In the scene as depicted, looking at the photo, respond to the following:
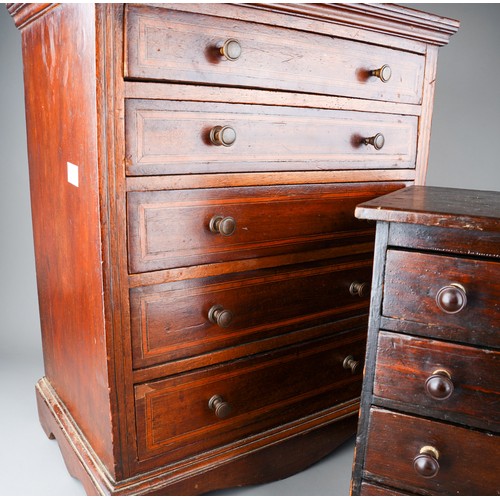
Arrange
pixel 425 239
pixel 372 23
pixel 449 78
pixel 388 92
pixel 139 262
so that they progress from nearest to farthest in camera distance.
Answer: pixel 425 239, pixel 139 262, pixel 372 23, pixel 388 92, pixel 449 78

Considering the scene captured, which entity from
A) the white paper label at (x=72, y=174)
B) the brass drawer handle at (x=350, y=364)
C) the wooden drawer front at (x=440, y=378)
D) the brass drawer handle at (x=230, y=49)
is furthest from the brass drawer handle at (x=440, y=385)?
the white paper label at (x=72, y=174)

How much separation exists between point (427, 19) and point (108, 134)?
40.7 inches

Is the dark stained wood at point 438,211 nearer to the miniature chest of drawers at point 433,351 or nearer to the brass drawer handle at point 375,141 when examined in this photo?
the miniature chest of drawers at point 433,351

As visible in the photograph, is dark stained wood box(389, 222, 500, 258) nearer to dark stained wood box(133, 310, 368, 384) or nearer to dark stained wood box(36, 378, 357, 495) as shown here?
dark stained wood box(133, 310, 368, 384)

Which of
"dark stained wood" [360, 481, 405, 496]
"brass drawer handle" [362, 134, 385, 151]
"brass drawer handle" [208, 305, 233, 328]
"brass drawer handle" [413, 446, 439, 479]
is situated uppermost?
"brass drawer handle" [362, 134, 385, 151]

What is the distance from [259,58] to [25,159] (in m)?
1.46

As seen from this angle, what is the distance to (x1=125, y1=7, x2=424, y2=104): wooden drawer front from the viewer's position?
4.11 feet

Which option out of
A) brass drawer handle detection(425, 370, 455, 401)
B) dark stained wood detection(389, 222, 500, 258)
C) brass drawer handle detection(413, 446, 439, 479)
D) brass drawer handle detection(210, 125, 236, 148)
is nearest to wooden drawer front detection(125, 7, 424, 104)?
brass drawer handle detection(210, 125, 236, 148)

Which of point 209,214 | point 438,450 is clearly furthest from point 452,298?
point 209,214

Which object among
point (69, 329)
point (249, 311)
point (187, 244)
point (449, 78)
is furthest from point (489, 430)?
point (449, 78)

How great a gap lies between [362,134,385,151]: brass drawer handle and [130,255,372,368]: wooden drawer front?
0.36 metres

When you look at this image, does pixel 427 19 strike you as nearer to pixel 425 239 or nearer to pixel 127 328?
pixel 425 239

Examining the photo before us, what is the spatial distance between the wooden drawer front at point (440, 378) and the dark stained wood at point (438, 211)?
0.26m

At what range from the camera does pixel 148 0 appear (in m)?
1.21
